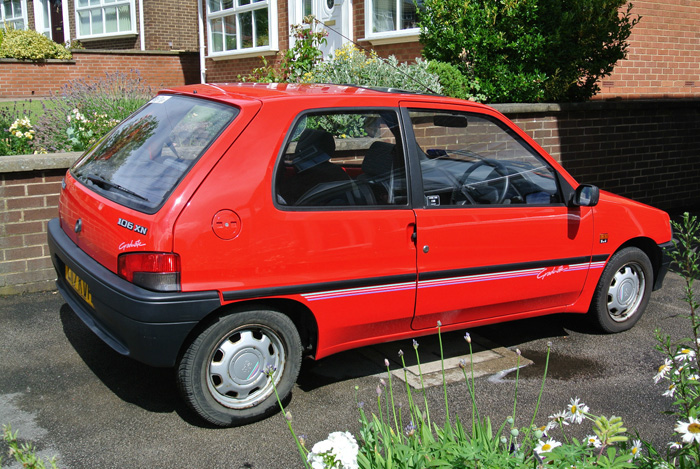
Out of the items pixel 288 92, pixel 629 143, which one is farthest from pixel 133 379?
pixel 629 143

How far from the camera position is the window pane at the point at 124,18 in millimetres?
23750

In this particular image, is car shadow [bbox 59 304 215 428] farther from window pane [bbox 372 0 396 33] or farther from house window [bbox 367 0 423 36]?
window pane [bbox 372 0 396 33]

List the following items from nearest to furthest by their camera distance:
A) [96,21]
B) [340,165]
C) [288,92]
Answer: [288,92], [340,165], [96,21]

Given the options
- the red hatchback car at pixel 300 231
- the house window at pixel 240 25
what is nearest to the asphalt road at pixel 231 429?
the red hatchback car at pixel 300 231

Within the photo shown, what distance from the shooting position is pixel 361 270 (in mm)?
4113

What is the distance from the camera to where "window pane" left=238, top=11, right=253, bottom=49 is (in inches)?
691

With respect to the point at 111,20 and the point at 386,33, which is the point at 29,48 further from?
the point at 386,33

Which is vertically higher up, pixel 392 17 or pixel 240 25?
pixel 240 25

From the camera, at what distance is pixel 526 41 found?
9359 mm

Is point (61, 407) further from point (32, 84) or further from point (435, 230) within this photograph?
point (32, 84)

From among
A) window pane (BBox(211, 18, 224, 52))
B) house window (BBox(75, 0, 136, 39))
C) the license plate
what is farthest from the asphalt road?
house window (BBox(75, 0, 136, 39))

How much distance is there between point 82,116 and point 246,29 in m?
10.7

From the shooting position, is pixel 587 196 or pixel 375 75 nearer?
pixel 587 196

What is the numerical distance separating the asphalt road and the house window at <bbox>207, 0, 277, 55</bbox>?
1224cm
